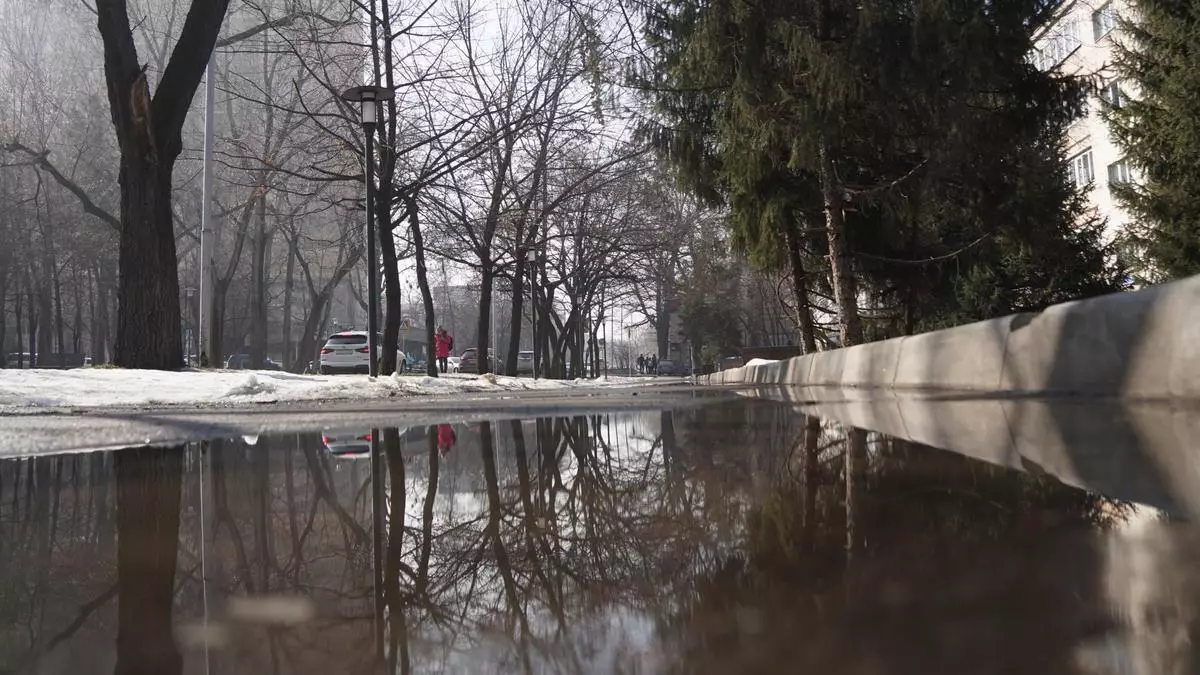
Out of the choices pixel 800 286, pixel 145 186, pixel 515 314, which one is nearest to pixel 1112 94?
pixel 800 286

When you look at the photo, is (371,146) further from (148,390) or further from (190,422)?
(190,422)

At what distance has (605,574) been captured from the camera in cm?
153

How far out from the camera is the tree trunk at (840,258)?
41.9ft

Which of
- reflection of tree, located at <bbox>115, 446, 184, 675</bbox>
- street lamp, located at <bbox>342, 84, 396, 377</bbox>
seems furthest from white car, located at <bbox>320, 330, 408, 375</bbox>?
reflection of tree, located at <bbox>115, 446, 184, 675</bbox>

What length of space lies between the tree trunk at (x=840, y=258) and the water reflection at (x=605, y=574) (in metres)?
10.4

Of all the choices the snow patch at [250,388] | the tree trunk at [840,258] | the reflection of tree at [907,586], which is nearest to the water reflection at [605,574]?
the reflection of tree at [907,586]

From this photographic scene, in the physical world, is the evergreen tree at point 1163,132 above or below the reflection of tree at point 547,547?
above

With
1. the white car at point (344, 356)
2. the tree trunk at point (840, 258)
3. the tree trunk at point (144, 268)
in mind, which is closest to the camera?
the tree trunk at point (144, 268)

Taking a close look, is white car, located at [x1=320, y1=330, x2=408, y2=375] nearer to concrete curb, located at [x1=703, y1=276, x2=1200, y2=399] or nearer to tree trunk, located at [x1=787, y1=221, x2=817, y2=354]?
tree trunk, located at [x1=787, y1=221, x2=817, y2=354]

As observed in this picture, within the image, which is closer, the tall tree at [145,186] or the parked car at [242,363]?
the tall tree at [145,186]

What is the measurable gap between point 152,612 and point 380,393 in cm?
1018

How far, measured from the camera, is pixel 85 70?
32.7 m

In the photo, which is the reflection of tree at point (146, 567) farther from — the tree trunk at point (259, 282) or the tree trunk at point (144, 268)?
the tree trunk at point (259, 282)

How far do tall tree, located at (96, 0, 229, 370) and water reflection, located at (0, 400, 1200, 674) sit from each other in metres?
10.6
